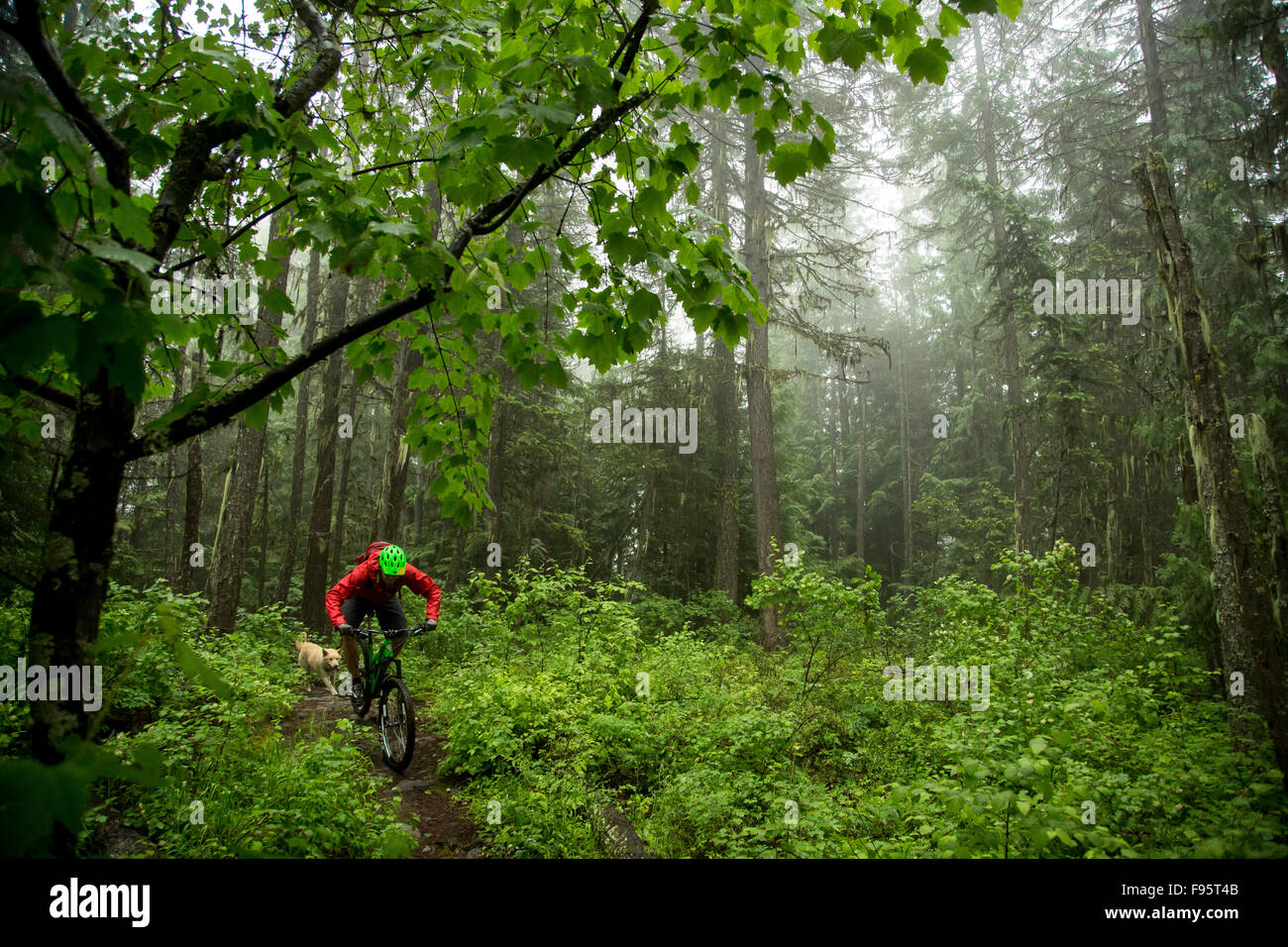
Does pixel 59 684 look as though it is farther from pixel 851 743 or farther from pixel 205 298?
pixel 851 743

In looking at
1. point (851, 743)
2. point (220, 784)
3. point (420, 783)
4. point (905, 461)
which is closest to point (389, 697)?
point (420, 783)

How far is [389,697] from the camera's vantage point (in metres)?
5.74

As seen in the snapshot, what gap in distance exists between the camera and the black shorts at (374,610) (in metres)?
6.09

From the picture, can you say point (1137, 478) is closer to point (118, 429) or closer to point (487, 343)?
point (487, 343)

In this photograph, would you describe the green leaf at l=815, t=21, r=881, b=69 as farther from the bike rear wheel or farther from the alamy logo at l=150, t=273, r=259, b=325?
the bike rear wheel

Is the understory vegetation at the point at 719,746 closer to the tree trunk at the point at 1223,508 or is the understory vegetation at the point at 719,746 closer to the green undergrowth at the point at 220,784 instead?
the green undergrowth at the point at 220,784

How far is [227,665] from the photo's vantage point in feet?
20.9

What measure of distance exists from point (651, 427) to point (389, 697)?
38.2 ft

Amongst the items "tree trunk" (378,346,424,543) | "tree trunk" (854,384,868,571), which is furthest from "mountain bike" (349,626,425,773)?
"tree trunk" (854,384,868,571)

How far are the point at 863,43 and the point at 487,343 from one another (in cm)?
1370

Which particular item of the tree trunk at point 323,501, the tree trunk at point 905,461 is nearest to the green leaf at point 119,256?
the tree trunk at point 323,501
